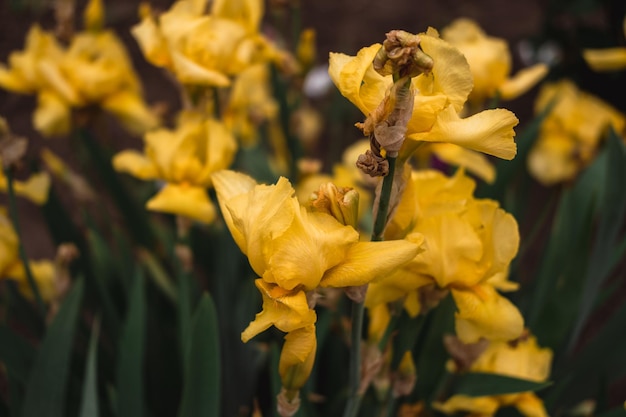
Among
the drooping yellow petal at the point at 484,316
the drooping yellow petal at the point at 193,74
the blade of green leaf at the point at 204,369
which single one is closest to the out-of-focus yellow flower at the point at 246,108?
the drooping yellow petal at the point at 193,74

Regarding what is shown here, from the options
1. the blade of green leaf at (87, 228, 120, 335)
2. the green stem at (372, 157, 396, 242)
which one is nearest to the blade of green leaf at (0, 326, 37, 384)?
the blade of green leaf at (87, 228, 120, 335)

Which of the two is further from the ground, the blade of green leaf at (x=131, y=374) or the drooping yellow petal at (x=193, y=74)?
the drooping yellow petal at (x=193, y=74)

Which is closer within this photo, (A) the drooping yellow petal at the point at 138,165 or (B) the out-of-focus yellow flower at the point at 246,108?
(A) the drooping yellow petal at the point at 138,165

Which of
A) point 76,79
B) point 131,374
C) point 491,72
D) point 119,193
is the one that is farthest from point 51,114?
point 491,72

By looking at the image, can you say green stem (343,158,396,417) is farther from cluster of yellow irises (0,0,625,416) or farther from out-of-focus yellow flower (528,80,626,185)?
out-of-focus yellow flower (528,80,626,185)

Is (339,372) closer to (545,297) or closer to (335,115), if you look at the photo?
(545,297)

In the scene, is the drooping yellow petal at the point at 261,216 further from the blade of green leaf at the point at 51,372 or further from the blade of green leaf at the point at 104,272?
the blade of green leaf at the point at 104,272

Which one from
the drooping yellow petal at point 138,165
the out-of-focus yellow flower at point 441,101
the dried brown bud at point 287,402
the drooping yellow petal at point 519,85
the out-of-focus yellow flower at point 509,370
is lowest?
the out-of-focus yellow flower at point 509,370
